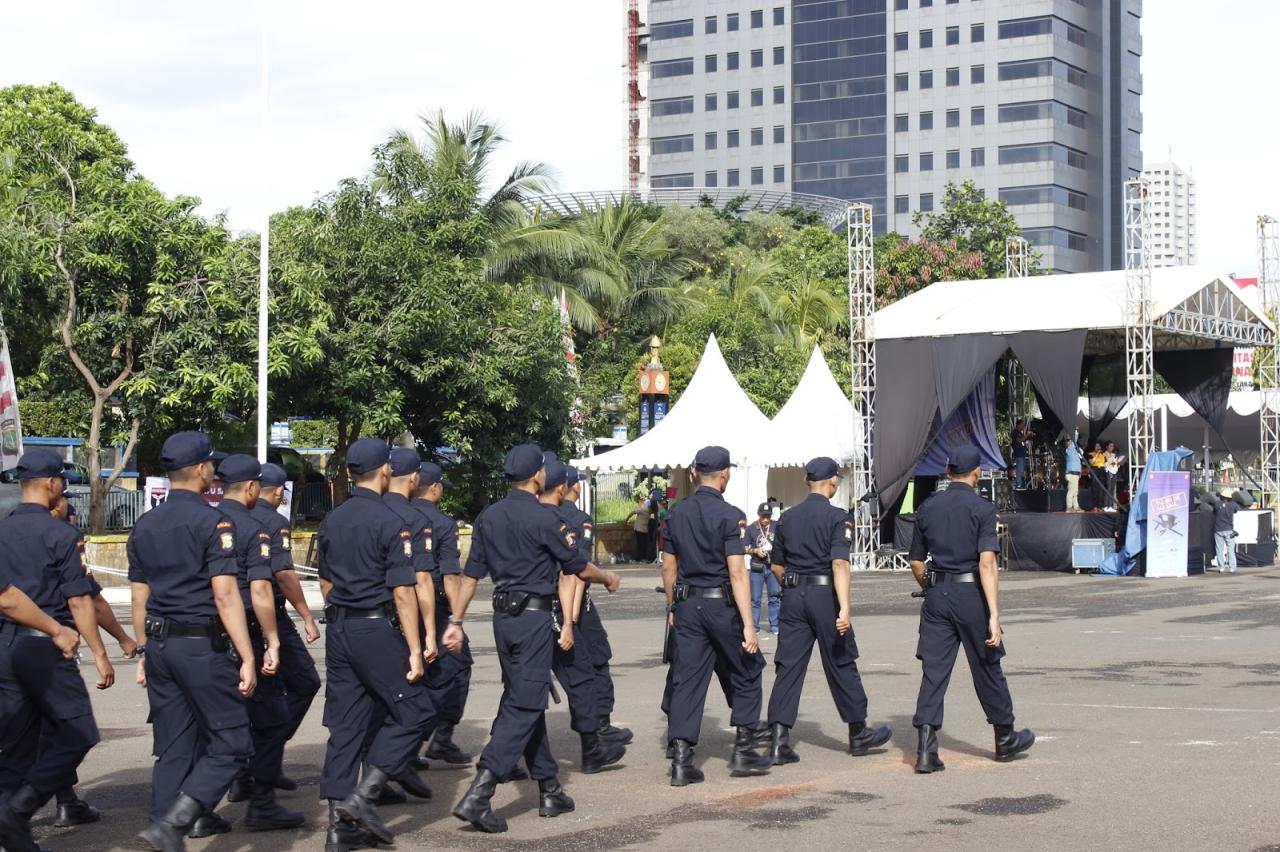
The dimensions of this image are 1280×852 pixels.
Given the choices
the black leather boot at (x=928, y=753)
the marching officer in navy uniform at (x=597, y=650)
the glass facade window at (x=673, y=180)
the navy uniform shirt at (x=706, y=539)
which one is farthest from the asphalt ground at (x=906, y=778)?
the glass facade window at (x=673, y=180)

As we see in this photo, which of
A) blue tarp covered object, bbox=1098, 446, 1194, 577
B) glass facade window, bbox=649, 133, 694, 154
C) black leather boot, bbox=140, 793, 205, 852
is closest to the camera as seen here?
black leather boot, bbox=140, 793, 205, 852

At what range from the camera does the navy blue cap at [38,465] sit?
7.49m

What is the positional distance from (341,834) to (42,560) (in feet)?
6.11

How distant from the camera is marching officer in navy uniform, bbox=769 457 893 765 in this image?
9539 millimetres

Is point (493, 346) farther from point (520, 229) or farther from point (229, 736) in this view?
point (229, 736)

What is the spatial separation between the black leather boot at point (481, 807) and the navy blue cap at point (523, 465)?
1.52m

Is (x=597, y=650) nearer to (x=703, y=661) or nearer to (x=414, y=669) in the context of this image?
(x=703, y=661)

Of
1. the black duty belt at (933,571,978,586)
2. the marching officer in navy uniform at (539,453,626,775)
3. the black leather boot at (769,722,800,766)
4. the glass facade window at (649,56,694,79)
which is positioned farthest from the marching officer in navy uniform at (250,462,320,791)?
the glass facade window at (649,56,694,79)

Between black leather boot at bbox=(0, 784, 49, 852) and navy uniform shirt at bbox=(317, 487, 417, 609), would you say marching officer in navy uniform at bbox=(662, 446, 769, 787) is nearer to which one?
navy uniform shirt at bbox=(317, 487, 417, 609)

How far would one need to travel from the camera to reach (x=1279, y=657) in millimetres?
14867

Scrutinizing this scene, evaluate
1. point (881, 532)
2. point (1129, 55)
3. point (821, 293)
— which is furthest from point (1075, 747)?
point (1129, 55)

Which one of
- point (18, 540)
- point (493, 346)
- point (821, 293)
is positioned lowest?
point (18, 540)

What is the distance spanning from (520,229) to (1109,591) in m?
20.9

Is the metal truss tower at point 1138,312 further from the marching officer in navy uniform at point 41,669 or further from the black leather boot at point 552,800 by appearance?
the marching officer in navy uniform at point 41,669
